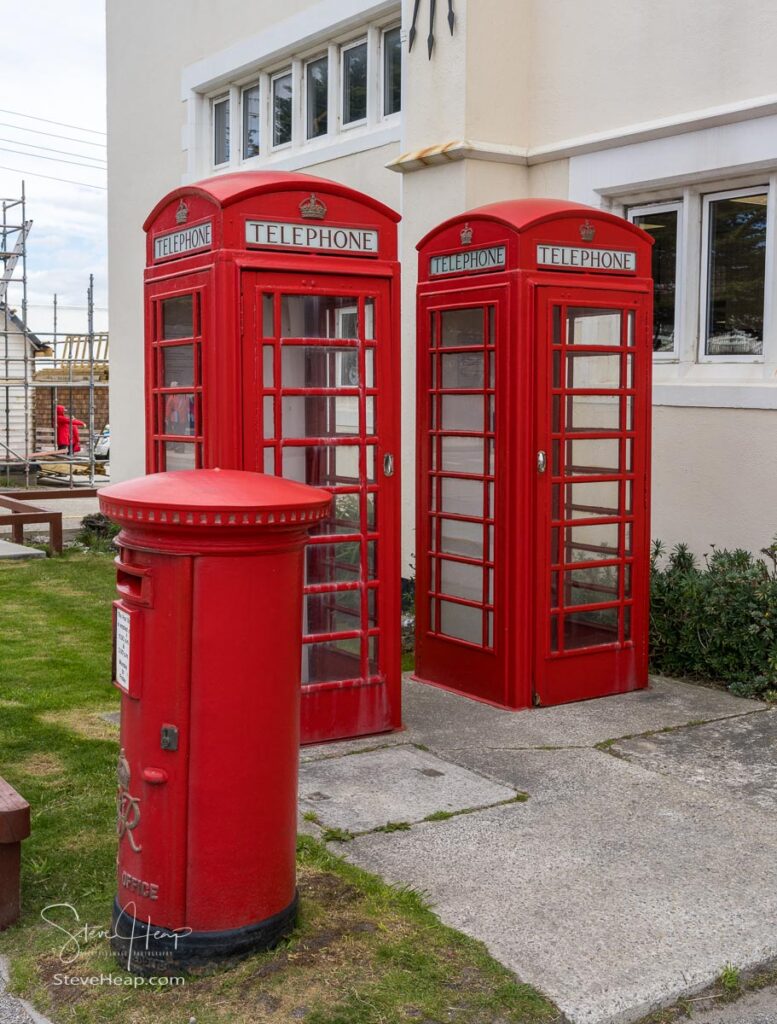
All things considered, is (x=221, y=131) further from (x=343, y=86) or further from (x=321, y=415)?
(x=321, y=415)

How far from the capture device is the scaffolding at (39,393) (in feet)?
70.8

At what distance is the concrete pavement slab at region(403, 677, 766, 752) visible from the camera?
5707mm

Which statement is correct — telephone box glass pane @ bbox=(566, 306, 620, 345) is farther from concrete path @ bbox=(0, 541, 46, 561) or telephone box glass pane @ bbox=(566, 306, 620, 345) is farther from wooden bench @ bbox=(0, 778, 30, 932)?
concrete path @ bbox=(0, 541, 46, 561)

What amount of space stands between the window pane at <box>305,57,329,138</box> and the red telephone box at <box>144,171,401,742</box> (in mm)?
5671

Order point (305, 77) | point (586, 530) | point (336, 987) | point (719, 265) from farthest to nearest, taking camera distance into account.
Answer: point (305, 77) → point (719, 265) → point (586, 530) → point (336, 987)

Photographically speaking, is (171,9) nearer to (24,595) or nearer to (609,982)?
(24,595)

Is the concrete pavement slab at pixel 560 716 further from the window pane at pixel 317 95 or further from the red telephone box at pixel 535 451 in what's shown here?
the window pane at pixel 317 95

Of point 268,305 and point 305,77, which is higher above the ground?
point 305,77

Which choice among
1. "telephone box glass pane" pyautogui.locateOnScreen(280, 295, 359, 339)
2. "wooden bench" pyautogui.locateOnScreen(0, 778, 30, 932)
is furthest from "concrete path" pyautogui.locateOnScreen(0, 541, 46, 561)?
"wooden bench" pyautogui.locateOnScreen(0, 778, 30, 932)

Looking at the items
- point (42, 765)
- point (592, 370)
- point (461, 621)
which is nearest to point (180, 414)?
point (42, 765)

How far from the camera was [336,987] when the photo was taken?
3336mm

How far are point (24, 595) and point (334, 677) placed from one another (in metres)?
4.91

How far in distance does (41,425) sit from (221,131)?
2202 cm

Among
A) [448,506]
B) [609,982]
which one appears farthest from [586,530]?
[609,982]
